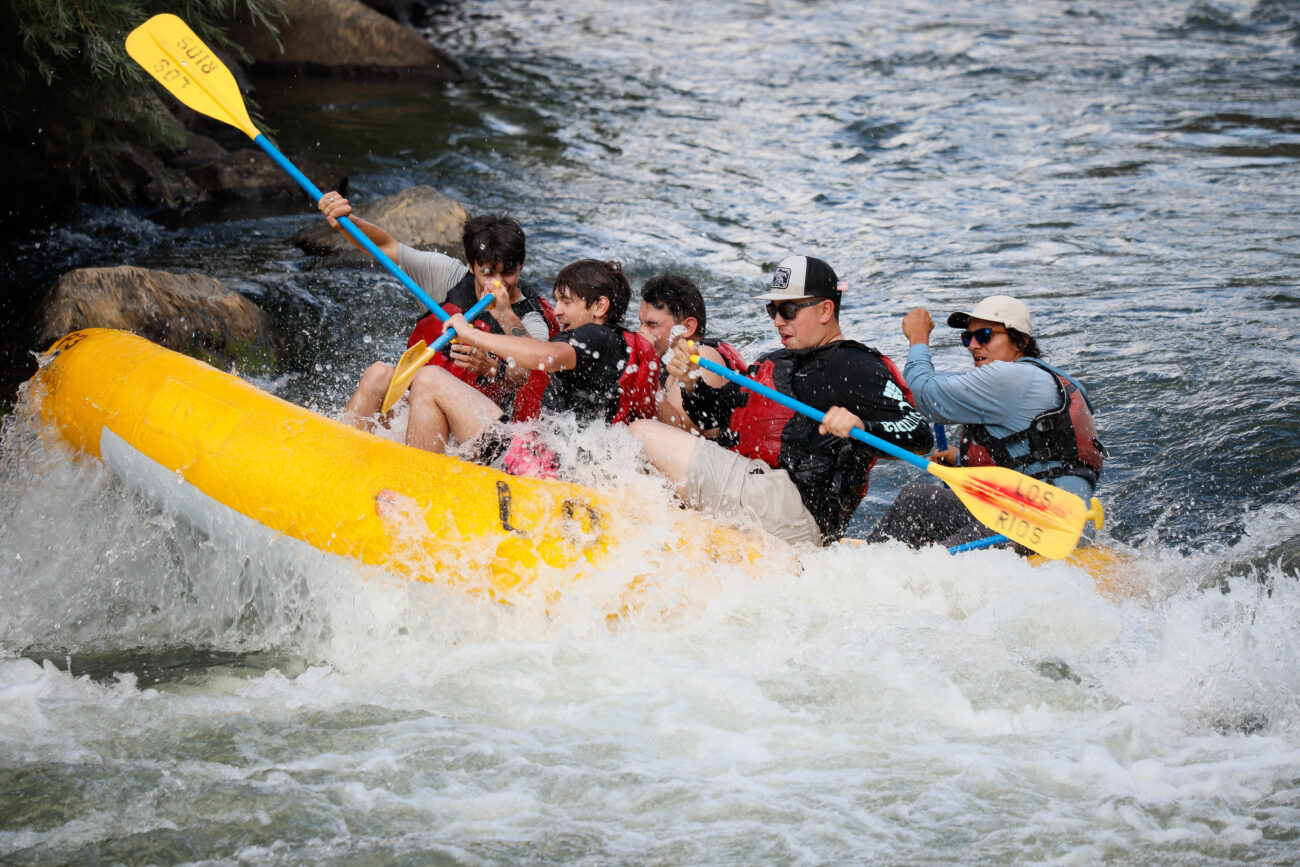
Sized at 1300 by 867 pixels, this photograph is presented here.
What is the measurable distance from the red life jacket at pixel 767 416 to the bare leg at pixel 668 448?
0.72 ft

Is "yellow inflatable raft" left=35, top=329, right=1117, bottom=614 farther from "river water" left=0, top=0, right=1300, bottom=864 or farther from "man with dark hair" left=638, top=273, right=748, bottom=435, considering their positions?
"man with dark hair" left=638, top=273, right=748, bottom=435

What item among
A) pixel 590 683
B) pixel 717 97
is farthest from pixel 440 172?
pixel 590 683

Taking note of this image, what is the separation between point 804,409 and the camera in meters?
3.70

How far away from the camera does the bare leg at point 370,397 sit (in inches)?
176

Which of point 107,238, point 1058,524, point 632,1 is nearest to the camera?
point 1058,524

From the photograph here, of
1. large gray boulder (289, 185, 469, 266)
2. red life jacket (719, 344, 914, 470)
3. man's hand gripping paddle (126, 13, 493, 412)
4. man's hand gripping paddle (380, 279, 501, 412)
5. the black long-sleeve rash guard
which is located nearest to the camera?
the black long-sleeve rash guard

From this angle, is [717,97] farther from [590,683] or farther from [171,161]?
[590,683]

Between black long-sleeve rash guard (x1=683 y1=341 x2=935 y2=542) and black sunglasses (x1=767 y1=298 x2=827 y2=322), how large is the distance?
0.12 metres

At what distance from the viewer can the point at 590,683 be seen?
3418mm

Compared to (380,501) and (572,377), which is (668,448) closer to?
(572,377)

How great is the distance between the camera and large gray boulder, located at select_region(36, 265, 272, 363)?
557 cm

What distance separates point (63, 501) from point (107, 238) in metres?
4.16

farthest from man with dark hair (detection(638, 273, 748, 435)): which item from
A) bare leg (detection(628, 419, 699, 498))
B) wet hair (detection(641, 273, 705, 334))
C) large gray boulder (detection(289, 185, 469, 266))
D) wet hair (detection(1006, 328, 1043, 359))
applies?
large gray boulder (detection(289, 185, 469, 266))

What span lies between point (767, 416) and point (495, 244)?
1.23 metres
